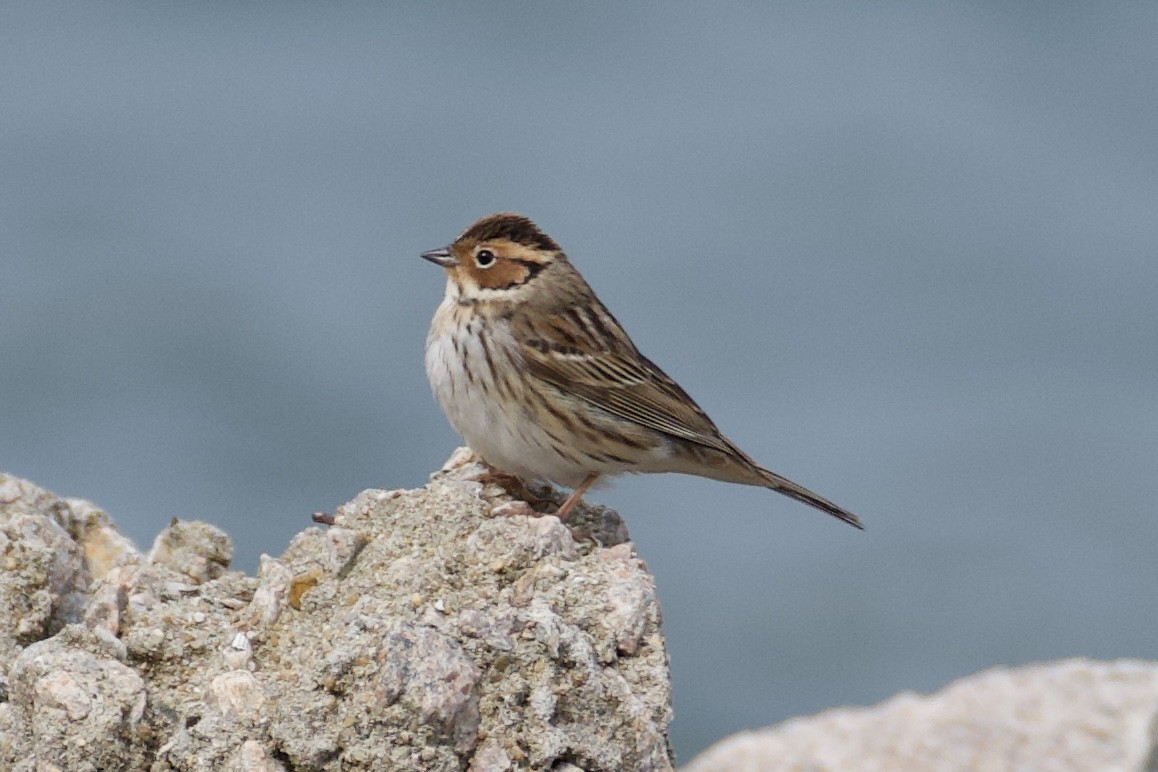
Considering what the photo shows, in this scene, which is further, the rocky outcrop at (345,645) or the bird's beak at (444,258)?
the bird's beak at (444,258)

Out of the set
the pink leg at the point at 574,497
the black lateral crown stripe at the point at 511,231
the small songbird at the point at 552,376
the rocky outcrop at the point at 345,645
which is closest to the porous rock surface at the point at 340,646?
the rocky outcrop at the point at 345,645

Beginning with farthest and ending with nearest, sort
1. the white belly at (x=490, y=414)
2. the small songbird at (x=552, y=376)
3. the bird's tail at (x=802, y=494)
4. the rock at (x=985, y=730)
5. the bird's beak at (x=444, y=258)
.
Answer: the bird's tail at (x=802, y=494)
the bird's beak at (x=444, y=258)
the small songbird at (x=552, y=376)
the rock at (x=985, y=730)
the white belly at (x=490, y=414)

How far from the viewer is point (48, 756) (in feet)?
14.9

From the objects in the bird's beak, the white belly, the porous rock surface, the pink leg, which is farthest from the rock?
the bird's beak

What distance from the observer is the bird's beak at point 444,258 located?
313 inches

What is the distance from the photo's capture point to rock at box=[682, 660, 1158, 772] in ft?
23.8

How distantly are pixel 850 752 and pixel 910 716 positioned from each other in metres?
0.46

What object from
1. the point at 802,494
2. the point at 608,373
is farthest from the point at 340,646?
the point at 802,494

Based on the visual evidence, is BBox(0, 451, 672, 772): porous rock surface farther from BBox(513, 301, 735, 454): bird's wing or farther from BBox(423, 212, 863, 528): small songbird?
BBox(513, 301, 735, 454): bird's wing

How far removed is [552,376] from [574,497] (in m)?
1.10

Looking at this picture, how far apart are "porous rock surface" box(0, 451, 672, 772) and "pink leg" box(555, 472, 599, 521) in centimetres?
59

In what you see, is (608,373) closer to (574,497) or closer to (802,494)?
(802,494)

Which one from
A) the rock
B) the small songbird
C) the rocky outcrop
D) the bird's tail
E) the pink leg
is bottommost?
the rocky outcrop

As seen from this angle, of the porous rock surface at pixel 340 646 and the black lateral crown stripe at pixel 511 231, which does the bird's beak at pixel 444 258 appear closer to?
the black lateral crown stripe at pixel 511 231
